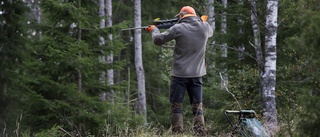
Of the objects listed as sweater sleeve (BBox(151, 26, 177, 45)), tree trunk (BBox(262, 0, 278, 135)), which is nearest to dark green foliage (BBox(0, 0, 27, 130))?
tree trunk (BBox(262, 0, 278, 135))

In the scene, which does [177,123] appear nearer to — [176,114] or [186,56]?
Answer: [176,114]

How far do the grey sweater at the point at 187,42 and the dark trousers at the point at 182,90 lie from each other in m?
0.10

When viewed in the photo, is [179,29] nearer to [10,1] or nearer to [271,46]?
[271,46]

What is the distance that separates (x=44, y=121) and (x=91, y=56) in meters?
1.90

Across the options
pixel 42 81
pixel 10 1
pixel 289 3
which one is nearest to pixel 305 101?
pixel 289 3

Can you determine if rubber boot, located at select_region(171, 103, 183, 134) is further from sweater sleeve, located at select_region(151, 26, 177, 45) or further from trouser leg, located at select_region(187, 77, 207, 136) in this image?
sweater sleeve, located at select_region(151, 26, 177, 45)

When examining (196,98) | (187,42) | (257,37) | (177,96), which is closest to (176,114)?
(177,96)

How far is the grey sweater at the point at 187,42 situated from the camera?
6.56 meters

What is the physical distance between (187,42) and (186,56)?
0.19m

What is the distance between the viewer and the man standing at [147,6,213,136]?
657 cm

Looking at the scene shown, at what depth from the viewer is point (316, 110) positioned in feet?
11.5

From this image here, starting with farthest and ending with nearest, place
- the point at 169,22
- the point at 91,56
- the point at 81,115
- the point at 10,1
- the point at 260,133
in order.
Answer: the point at 10,1 < the point at 91,56 < the point at 81,115 < the point at 169,22 < the point at 260,133

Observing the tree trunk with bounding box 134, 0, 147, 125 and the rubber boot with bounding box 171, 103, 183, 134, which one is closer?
the rubber boot with bounding box 171, 103, 183, 134

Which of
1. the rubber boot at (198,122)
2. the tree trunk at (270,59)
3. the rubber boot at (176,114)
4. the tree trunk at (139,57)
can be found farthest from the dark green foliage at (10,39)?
the rubber boot at (198,122)
